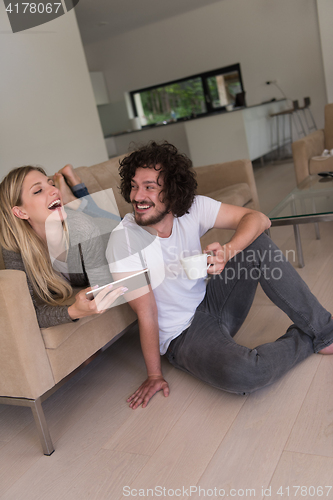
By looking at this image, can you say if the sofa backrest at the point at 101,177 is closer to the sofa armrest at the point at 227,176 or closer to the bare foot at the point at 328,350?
the sofa armrest at the point at 227,176

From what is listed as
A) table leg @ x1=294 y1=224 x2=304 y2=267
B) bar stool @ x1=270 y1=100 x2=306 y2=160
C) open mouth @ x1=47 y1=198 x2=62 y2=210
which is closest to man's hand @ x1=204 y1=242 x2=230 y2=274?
open mouth @ x1=47 y1=198 x2=62 y2=210

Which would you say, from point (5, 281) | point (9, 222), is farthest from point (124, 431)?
point (9, 222)

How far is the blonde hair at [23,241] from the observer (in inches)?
58.7

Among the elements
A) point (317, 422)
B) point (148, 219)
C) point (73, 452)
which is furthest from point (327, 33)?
point (73, 452)

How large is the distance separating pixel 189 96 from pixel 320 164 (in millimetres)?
5662

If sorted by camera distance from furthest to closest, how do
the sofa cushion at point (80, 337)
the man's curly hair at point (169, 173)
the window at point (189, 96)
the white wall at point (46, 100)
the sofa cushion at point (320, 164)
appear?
1. the window at point (189, 96)
2. the white wall at point (46, 100)
3. the sofa cushion at point (320, 164)
4. the man's curly hair at point (169, 173)
5. the sofa cushion at point (80, 337)

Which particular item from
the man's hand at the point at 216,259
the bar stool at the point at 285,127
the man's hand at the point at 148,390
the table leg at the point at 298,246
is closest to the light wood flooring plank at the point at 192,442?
the man's hand at the point at 148,390

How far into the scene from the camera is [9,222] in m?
1.51

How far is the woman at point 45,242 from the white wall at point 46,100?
2.56 m

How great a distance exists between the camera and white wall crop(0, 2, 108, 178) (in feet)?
12.9

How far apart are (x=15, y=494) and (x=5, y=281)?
630 mm

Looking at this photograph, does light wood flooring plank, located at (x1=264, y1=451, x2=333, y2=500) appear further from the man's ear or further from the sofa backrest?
the sofa backrest

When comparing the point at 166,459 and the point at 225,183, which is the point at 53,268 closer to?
the point at 166,459
